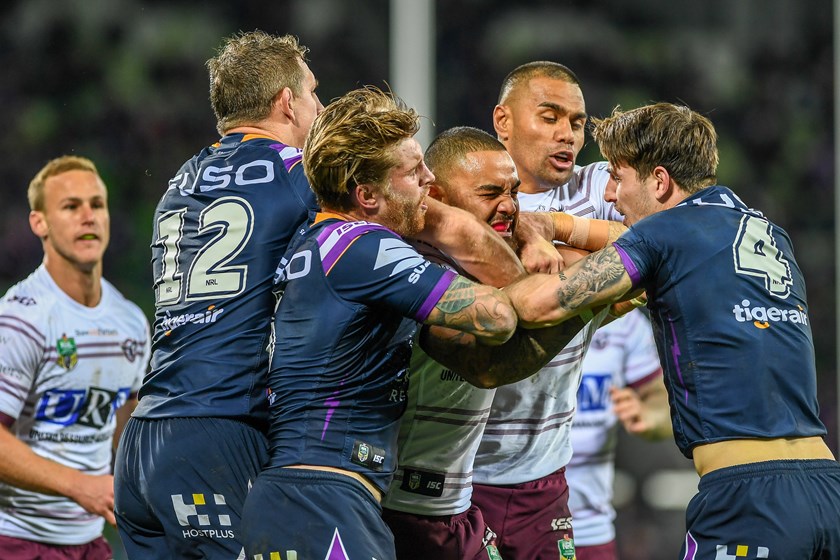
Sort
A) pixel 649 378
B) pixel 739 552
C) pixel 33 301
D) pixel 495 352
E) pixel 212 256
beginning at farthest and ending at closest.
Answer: pixel 649 378 < pixel 33 301 < pixel 212 256 < pixel 495 352 < pixel 739 552

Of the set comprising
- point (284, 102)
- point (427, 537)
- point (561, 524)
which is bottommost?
point (561, 524)

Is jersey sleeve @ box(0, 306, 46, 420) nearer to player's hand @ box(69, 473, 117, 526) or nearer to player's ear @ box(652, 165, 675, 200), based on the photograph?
player's hand @ box(69, 473, 117, 526)

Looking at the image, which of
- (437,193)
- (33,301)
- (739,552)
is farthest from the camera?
(33,301)

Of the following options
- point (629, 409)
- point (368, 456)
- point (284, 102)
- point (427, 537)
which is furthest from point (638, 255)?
point (629, 409)

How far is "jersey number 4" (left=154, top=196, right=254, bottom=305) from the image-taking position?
171 inches

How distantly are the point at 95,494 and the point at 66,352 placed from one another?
0.94 m

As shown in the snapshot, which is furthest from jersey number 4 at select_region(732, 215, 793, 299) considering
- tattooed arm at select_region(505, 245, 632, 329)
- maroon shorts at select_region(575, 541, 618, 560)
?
maroon shorts at select_region(575, 541, 618, 560)

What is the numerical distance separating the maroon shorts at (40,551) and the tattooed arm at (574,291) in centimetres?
353

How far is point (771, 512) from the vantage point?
389 cm

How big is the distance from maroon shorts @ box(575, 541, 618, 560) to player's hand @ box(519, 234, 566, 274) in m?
3.13

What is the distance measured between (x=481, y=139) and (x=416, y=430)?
1140 millimetres

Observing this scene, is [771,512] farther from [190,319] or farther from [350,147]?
[190,319]

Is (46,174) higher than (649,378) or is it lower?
higher

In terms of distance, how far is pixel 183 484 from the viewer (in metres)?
4.30
